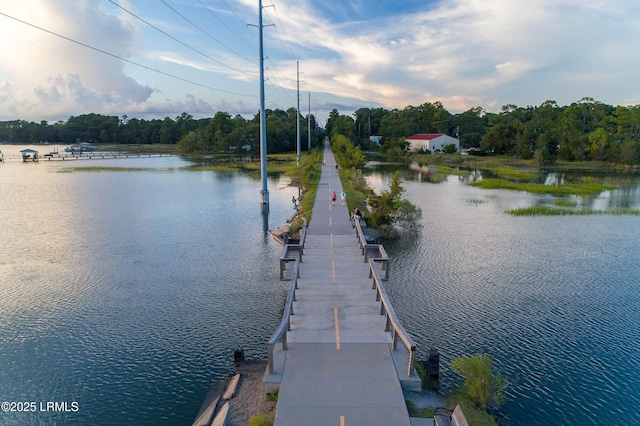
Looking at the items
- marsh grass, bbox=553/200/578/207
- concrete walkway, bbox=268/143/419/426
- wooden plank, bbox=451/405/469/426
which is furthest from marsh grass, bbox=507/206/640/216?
wooden plank, bbox=451/405/469/426

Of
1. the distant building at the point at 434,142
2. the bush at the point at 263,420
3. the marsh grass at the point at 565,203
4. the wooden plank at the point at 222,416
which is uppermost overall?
the distant building at the point at 434,142

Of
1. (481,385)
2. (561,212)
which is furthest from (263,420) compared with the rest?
(561,212)

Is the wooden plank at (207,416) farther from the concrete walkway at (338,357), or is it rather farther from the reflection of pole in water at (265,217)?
the reflection of pole in water at (265,217)

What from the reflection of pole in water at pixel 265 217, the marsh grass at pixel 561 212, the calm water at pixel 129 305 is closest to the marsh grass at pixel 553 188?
the marsh grass at pixel 561 212

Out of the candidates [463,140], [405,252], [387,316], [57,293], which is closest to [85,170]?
[57,293]

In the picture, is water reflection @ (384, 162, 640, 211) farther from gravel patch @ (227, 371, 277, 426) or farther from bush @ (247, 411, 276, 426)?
bush @ (247, 411, 276, 426)
